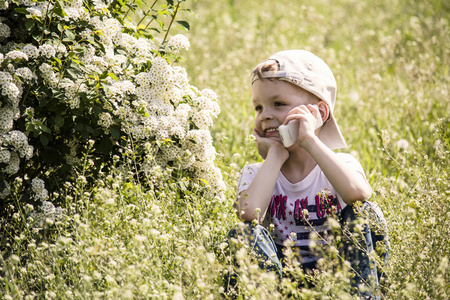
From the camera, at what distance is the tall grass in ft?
7.82

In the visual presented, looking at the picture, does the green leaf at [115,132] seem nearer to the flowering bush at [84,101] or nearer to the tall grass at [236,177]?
the flowering bush at [84,101]

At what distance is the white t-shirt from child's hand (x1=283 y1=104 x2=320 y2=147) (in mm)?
265

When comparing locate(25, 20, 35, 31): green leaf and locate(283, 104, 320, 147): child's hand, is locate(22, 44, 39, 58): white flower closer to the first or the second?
locate(25, 20, 35, 31): green leaf

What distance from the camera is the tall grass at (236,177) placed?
2.38 m

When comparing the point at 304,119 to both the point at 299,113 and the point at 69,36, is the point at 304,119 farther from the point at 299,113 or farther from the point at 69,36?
the point at 69,36

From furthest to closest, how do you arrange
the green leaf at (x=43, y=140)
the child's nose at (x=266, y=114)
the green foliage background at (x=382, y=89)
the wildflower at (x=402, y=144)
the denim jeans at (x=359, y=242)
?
the wildflower at (x=402, y=144) → the child's nose at (x=266, y=114) → the green leaf at (x=43, y=140) → the green foliage background at (x=382, y=89) → the denim jeans at (x=359, y=242)

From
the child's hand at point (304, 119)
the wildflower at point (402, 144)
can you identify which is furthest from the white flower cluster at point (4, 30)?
the wildflower at point (402, 144)

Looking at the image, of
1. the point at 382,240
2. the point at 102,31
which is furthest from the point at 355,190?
the point at 102,31

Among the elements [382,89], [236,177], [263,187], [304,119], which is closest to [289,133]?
[304,119]

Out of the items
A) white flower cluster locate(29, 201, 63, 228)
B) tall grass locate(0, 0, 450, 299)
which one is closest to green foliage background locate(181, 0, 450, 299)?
tall grass locate(0, 0, 450, 299)

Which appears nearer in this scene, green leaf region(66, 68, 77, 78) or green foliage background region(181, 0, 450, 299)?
green foliage background region(181, 0, 450, 299)

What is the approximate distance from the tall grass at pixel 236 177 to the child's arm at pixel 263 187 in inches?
6.5

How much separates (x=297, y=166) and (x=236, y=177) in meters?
0.48

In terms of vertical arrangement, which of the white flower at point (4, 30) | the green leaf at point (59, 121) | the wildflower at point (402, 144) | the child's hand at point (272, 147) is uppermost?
the wildflower at point (402, 144)
